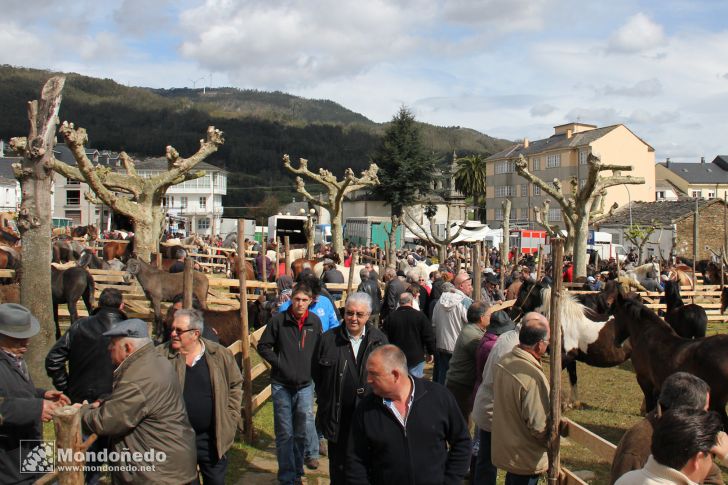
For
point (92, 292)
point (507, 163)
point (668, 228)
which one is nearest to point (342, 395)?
point (92, 292)

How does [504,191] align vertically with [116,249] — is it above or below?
above

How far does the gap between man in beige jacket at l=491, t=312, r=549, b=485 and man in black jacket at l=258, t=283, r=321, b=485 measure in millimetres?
2207

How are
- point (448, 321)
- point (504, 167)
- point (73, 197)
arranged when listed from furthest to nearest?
point (504, 167)
point (73, 197)
point (448, 321)

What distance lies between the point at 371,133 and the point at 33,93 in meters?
88.3

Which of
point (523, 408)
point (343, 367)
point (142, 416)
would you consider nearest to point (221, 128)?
point (343, 367)

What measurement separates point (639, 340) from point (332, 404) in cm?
507

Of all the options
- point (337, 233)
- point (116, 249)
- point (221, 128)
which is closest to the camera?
point (116, 249)

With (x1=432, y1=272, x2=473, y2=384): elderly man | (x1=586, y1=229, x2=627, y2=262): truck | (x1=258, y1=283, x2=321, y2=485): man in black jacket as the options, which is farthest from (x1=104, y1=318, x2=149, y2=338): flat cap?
(x1=586, y1=229, x2=627, y2=262): truck

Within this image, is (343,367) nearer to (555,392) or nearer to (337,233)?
(555,392)

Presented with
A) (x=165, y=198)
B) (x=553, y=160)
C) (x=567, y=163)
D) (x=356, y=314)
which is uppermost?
(x=553, y=160)

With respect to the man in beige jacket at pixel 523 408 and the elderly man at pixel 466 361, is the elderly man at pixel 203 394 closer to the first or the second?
the man in beige jacket at pixel 523 408

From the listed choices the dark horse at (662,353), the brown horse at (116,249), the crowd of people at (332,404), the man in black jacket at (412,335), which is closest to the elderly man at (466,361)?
the crowd of people at (332,404)

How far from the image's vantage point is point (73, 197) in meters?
74.9

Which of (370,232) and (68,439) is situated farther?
(370,232)
